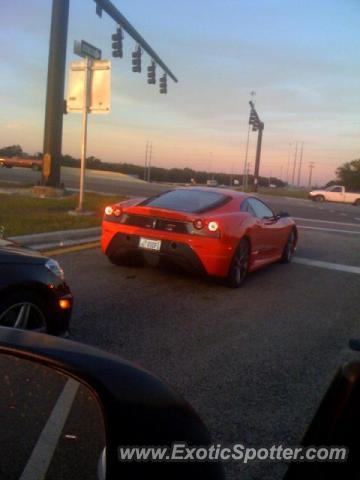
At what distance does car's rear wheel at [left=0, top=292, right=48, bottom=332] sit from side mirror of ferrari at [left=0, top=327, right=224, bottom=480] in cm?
214

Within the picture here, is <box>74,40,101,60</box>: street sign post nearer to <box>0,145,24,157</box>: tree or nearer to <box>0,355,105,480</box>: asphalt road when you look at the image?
<box>0,355,105,480</box>: asphalt road

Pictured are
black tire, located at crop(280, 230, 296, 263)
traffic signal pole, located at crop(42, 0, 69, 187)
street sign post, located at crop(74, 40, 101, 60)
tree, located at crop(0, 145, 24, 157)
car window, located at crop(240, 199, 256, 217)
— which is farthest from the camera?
tree, located at crop(0, 145, 24, 157)

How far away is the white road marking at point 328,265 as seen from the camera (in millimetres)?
8961

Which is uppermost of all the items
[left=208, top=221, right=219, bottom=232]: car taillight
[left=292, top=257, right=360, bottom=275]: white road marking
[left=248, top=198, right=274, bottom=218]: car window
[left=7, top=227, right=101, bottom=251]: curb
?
[left=248, top=198, right=274, bottom=218]: car window

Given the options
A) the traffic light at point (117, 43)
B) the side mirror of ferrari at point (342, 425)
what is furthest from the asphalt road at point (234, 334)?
the traffic light at point (117, 43)

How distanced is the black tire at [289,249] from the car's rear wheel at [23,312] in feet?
19.1

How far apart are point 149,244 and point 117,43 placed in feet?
37.8

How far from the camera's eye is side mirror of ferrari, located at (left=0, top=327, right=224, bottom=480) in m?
1.37

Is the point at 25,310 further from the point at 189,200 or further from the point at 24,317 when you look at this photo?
the point at 189,200

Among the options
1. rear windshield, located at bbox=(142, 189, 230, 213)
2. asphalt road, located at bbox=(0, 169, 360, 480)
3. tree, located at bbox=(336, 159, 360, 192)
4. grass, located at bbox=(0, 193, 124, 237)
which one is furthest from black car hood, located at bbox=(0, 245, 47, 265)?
tree, located at bbox=(336, 159, 360, 192)

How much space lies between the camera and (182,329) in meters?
5.05

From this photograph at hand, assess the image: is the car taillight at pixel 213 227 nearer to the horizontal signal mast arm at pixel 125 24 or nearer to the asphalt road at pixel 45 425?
the asphalt road at pixel 45 425

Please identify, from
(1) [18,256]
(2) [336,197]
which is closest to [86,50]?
(1) [18,256]

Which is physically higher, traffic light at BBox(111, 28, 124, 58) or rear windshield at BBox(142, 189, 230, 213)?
traffic light at BBox(111, 28, 124, 58)
